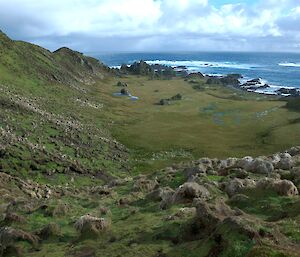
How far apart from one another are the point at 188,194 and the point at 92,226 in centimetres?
657

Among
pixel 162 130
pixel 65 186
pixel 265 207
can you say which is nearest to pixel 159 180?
pixel 65 186

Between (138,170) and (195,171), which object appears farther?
(138,170)

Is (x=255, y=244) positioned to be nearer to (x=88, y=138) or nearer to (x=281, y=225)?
(x=281, y=225)

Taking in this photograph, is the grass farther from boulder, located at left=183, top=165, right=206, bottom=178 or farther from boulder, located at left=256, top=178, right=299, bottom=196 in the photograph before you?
boulder, located at left=256, top=178, right=299, bottom=196

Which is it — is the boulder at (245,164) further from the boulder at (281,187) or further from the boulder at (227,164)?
the boulder at (281,187)

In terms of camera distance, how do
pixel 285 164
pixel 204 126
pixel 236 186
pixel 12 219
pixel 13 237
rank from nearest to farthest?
pixel 13 237
pixel 12 219
pixel 236 186
pixel 285 164
pixel 204 126

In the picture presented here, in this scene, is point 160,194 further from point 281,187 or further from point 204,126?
point 204,126

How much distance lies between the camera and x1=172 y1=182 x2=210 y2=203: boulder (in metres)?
25.3

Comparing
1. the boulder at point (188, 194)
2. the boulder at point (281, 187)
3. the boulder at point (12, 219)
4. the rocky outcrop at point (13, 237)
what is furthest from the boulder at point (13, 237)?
the boulder at point (281, 187)

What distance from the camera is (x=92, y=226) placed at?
21406mm

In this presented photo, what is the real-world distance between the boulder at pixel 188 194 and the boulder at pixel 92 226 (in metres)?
4.93

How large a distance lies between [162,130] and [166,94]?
55.5 m

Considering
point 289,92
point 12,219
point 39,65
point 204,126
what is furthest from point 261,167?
point 289,92

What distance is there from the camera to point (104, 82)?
157m
